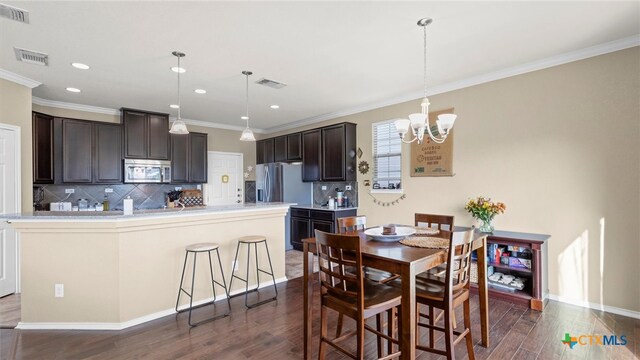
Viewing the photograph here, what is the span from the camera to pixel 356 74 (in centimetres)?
367

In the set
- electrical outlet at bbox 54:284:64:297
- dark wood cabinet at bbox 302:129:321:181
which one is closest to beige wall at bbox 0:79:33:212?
electrical outlet at bbox 54:284:64:297

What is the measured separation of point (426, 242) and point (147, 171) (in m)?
4.93

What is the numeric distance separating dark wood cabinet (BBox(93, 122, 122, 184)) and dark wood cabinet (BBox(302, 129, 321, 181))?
3.21 meters

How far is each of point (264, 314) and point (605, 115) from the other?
398 centimetres

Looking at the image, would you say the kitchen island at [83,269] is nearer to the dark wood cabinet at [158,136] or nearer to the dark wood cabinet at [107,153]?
the dark wood cabinet at [107,153]

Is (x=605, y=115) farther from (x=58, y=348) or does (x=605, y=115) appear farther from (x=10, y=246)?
(x=10, y=246)

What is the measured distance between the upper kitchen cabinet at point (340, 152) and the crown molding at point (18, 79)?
4166 millimetres

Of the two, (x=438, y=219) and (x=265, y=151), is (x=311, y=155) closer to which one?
(x=265, y=151)

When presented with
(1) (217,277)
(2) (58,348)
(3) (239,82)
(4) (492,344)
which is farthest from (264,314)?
(3) (239,82)

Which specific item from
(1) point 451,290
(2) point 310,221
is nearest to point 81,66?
(2) point 310,221

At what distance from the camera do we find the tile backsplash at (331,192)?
538cm

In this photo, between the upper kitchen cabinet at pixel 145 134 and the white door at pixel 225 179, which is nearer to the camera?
the upper kitchen cabinet at pixel 145 134

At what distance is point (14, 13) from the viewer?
2312 mm

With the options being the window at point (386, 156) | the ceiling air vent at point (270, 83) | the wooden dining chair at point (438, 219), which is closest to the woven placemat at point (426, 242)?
the wooden dining chair at point (438, 219)
